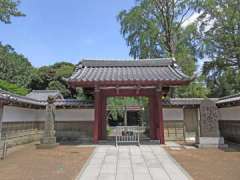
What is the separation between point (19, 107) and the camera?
37.1 ft

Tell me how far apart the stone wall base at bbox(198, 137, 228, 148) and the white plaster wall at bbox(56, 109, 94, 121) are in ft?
18.8

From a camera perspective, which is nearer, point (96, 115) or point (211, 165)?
point (211, 165)

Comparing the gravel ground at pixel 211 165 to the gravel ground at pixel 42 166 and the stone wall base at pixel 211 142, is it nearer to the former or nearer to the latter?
the stone wall base at pixel 211 142

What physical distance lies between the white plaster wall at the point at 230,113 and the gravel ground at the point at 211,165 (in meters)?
3.76

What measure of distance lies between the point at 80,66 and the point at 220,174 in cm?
959

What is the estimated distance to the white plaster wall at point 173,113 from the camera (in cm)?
1327

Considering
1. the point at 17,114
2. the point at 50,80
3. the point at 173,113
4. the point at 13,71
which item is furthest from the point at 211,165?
the point at 50,80

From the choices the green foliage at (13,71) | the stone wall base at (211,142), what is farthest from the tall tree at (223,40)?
the green foliage at (13,71)

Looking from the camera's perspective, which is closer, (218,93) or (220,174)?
(220,174)

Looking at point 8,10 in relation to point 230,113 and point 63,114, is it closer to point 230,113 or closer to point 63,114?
point 63,114

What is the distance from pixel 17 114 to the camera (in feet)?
36.1

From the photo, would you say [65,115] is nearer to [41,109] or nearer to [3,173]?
[41,109]

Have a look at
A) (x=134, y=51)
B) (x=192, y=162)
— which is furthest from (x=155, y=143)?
(x=134, y=51)

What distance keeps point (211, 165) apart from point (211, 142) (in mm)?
3799
